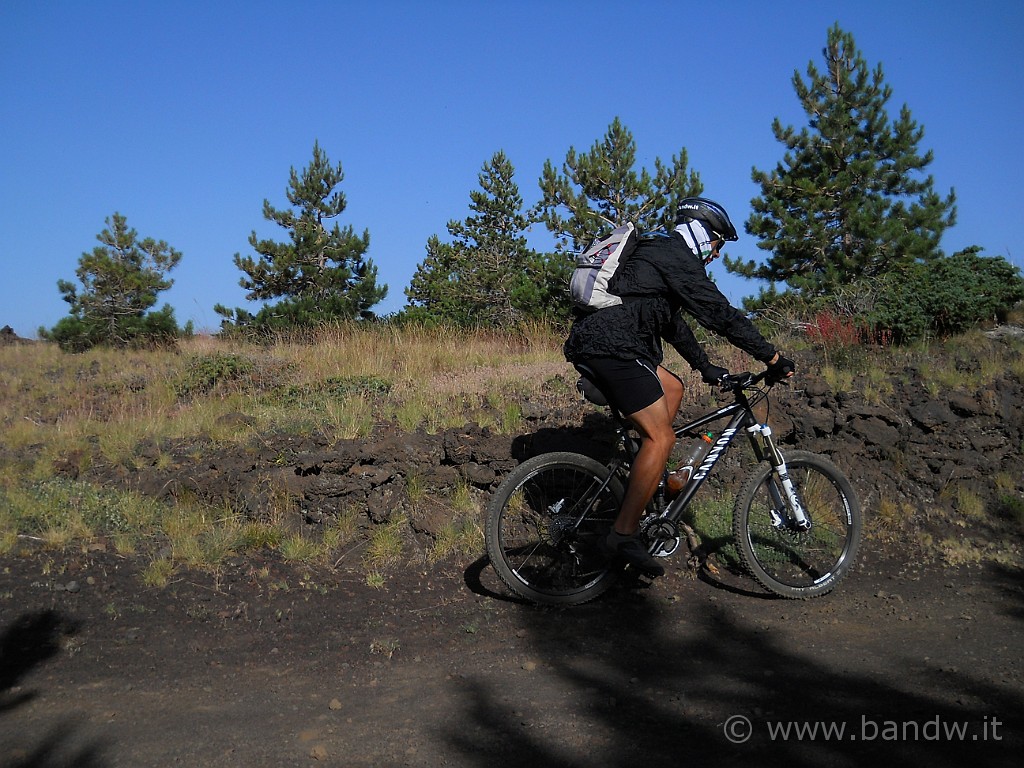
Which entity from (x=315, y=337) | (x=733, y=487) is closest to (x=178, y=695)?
(x=733, y=487)

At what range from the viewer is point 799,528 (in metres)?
5.01

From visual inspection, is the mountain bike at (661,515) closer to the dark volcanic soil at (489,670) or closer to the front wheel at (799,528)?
the front wheel at (799,528)

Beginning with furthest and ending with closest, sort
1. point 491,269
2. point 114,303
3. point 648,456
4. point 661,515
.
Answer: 1. point 491,269
2. point 114,303
3. point 661,515
4. point 648,456

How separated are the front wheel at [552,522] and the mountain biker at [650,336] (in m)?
0.22

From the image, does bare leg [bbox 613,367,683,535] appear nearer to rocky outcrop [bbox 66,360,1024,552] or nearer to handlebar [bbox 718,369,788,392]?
handlebar [bbox 718,369,788,392]

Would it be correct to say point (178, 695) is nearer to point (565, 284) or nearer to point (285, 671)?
point (285, 671)

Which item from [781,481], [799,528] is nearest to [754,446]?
[781,481]

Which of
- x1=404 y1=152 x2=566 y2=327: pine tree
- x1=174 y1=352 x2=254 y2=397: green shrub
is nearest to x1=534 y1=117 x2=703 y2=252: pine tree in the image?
x1=404 y1=152 x2=566 y2=327: pine tree

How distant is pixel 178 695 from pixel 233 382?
5.96 metres

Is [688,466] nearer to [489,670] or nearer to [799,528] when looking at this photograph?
[799,528]

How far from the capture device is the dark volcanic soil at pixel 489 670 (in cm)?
330

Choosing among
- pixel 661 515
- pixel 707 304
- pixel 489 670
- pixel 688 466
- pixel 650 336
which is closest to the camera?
pixel 489 670

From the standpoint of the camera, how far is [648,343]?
15.6 feet

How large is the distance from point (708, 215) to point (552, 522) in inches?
78.2
